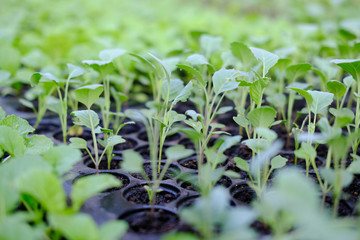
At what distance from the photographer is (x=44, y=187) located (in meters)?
0.54

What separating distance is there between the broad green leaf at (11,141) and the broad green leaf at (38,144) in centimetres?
4

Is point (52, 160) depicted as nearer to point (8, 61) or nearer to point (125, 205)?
point (125, 205)

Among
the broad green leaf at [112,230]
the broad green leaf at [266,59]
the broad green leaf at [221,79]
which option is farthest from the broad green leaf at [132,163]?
the broad green leaf at [266,59]

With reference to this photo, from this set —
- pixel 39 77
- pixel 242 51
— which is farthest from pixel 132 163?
pixel 242 51

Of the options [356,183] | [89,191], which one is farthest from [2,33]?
[356,183]

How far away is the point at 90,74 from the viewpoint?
1.22m

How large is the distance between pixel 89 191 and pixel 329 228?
343mm

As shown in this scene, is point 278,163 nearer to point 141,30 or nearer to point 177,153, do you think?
point 177,153

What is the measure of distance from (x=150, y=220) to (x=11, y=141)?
316mm

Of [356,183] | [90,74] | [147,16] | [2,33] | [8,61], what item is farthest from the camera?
[147,16]

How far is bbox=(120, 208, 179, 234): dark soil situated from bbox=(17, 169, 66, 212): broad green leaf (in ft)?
0.54

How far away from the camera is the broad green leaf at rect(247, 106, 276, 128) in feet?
2.40

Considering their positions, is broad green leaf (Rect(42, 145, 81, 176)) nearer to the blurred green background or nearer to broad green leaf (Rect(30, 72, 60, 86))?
broad green leaf (Rect(30, 72, 60, 86))

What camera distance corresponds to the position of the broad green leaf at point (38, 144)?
2.47 ft
